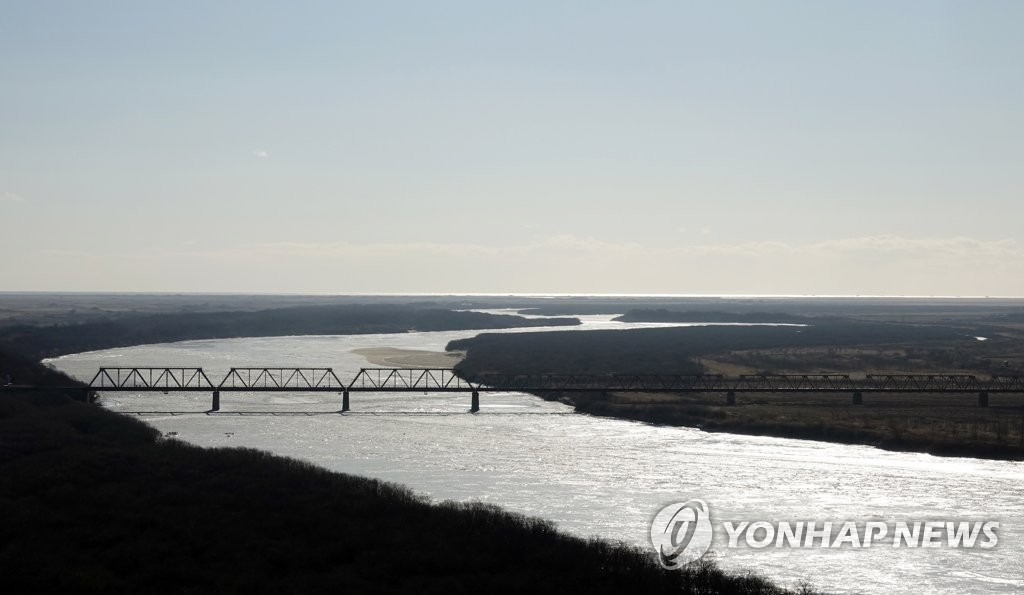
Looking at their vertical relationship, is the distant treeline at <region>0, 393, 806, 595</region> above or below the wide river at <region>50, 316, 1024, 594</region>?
above

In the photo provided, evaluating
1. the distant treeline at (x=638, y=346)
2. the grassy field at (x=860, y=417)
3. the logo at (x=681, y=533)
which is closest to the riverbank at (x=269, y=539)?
the logo at (x=681, y=533)

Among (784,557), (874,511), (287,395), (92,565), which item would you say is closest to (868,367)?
(287,395)

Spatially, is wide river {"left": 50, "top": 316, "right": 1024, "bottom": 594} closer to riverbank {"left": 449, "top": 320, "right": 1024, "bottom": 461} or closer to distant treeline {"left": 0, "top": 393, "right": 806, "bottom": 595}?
riverbank {"left": 449, "top": 320, "right": 1024, "bottom": 461}

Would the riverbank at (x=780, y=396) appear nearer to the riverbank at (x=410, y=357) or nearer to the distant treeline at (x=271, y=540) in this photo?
the riverbank at (x=410, y=357)

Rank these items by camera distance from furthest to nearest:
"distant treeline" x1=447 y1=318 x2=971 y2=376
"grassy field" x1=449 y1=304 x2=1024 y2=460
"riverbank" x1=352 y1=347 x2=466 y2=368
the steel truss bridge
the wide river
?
"riverbank" x1=352 y1=347 x2=466 y2=368, "distant treeline" x1=447 y1=318 x2=971 y2=376, the steel truss bridge, "grassy field" x1=449 y1=304 x2=1024 y2=460, the wide river

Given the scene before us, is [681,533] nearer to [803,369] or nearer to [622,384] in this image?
[622,384]

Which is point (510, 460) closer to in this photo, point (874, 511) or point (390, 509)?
point (390, 509)

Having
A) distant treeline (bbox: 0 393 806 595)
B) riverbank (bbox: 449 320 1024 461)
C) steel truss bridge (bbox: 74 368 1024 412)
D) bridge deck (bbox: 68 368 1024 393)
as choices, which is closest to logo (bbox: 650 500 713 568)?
distant treeline (bbox: 0 393 806 595)

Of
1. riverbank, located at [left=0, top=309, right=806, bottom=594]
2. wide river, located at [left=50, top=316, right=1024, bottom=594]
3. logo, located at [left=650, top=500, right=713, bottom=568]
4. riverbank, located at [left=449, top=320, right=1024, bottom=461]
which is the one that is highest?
riverbank, located at [left=449, top=320, right=1024, bottom=461]
